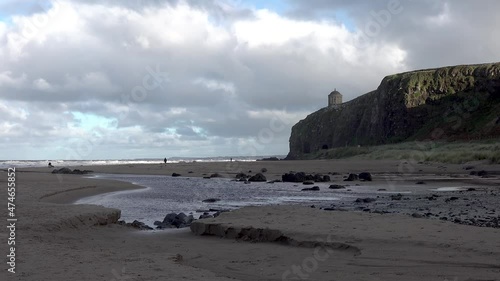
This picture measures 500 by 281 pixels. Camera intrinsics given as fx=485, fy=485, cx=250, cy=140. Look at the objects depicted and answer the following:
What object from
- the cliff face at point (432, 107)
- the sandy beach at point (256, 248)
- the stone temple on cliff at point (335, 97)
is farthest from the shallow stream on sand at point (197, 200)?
the stone temple on cliff at point (335, 97)

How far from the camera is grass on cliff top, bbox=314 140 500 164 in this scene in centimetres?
4231

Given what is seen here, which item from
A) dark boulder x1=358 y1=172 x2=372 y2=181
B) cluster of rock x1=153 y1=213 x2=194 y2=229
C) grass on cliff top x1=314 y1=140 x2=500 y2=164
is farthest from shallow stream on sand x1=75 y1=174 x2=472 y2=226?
grass on cliff top x1=314 y1=140 x2=500 y2=164

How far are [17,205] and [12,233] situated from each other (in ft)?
16.1

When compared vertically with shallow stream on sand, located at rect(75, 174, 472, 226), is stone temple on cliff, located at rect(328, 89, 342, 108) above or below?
above

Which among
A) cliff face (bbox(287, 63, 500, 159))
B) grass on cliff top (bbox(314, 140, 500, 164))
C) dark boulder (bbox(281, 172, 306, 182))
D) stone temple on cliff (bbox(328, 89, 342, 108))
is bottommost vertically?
dark boulder (bbox(281, 172, 306, 182))

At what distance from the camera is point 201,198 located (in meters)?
23.0

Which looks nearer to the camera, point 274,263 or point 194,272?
point 194,272

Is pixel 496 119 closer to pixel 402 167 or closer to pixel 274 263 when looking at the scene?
pixel 402 167

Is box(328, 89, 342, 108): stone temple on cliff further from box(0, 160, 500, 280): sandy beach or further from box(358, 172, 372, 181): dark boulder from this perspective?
box(0, 160, 500, 280): sandy beach

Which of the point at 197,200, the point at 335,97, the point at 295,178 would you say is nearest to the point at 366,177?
the point at 295,178

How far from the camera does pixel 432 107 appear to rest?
246ft

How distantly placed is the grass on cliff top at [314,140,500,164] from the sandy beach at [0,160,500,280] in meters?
30.1

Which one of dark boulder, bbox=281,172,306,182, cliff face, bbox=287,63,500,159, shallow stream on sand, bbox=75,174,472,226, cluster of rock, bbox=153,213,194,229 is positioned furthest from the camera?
cliff face, bbox=287,63,500,159

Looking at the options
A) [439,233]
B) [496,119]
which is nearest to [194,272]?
[439,233]
